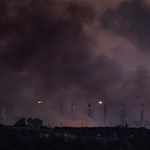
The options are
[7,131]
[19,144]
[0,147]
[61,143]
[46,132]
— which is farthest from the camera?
[46,132]

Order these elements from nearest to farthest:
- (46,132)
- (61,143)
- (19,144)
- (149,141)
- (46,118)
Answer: (19,144)
(61,143)
(149,141)
(46,132)
(46,118)

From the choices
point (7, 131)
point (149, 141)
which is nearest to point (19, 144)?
point (7, 131)

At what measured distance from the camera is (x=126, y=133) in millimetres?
101312

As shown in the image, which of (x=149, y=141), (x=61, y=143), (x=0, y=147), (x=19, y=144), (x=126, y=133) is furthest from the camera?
(x=126, y=133)

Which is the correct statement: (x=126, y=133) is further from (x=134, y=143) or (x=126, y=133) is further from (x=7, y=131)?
(x=7, y=131)

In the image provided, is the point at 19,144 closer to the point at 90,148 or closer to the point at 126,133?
the point at 90,148

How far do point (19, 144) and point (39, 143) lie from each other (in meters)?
4.65

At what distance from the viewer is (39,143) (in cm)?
6544

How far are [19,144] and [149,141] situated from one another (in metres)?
39.1

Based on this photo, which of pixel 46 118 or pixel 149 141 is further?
pixel 46 118

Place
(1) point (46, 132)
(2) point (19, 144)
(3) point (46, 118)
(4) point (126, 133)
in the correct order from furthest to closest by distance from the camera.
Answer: (3) point (46, 118) < (4) point (126, 133) < (1) point (46, 132) < (2) point (19, 144)

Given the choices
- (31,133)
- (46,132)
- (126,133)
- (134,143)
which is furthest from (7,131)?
(126,133)

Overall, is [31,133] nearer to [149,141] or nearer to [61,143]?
[61,143]

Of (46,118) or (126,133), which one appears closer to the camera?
(126,133)
